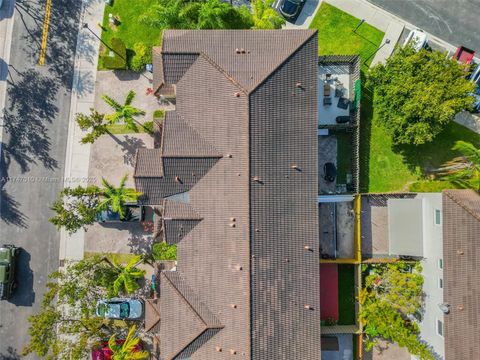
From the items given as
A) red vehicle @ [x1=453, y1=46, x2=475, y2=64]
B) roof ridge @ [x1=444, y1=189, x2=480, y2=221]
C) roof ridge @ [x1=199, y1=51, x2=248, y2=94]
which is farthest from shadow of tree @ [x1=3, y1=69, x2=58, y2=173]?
red vehicle @ [x1=453, y1=46, x2=475, y2=64]

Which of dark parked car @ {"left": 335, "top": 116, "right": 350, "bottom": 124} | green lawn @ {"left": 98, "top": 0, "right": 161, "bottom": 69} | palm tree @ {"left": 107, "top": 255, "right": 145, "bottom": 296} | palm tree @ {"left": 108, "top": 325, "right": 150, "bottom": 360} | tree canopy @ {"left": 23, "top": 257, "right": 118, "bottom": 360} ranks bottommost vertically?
palm tree @ {"left": 108, "top": 325, "right": 150, "bottom": 360}

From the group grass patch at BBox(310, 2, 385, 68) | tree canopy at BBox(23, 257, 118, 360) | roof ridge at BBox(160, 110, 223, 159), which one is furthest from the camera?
grass patch at BBox(310, 2, 385, 68)

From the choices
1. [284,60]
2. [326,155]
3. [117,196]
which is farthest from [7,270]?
Result: [326,155]

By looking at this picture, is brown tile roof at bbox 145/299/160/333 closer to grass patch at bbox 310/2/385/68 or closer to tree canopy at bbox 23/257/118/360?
tree canopy at bbox 23/257/118/360

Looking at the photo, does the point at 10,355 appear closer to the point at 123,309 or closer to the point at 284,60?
the point at 123,309

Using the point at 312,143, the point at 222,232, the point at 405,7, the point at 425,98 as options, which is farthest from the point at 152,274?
the point at 405,7

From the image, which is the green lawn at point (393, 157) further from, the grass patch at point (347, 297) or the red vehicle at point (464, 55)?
the grass patch at point (347, 297)

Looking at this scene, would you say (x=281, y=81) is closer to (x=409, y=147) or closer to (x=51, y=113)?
(x=409, y=147)
